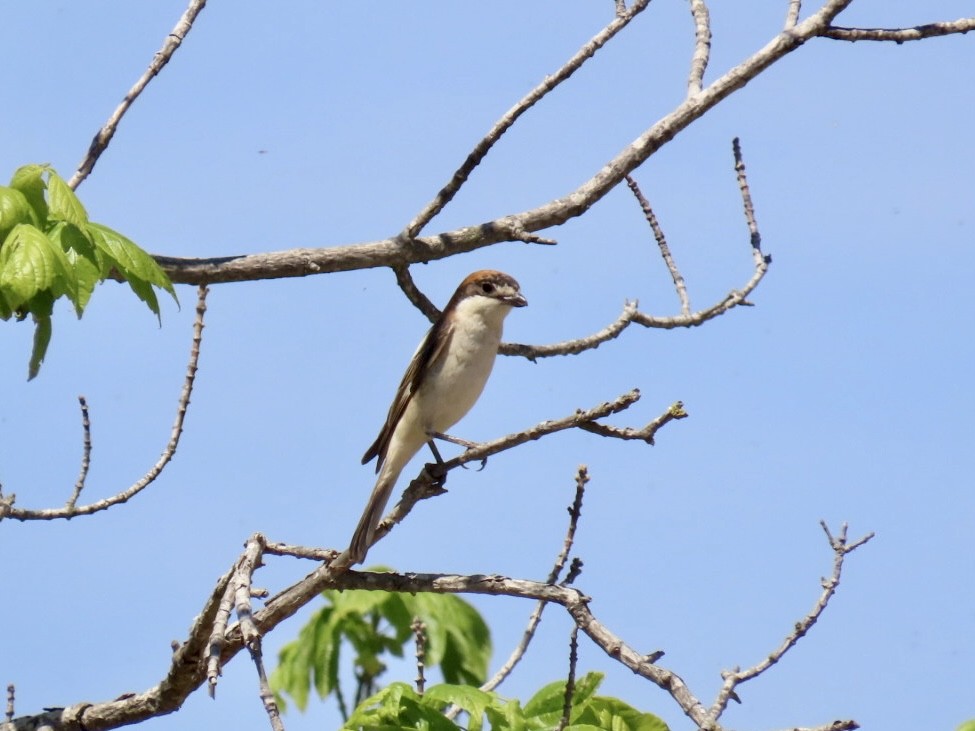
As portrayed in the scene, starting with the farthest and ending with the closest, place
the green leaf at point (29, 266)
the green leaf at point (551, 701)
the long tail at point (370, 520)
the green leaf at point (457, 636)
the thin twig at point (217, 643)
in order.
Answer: the green leaf at point (457, 636) → the long tail at point (370, 520) → the green leaf at point (551, 701) → the green leaf at point (29, 266) → the thin twig at point (217, 643)

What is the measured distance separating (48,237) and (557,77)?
2.70m

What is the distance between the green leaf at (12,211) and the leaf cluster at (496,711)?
2.05 m

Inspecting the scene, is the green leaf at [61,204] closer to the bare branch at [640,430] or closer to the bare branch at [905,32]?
the bare branch at [640,430]

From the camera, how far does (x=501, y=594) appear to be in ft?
16.7

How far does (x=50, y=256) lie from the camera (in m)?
4.11

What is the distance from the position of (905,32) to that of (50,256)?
4.06 metres

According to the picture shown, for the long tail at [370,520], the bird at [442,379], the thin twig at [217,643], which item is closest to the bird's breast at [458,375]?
the bird at [442,379]

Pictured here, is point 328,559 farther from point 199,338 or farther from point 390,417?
point 390,417

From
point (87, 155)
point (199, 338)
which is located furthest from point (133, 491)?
point (87, 155)

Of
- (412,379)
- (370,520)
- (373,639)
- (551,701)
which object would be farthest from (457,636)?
(551,701)

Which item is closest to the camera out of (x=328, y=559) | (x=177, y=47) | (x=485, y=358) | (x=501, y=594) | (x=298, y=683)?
(x=501, y=594)

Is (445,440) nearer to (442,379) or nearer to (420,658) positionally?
(442,379)

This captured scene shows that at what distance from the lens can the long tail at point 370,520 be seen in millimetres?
5488

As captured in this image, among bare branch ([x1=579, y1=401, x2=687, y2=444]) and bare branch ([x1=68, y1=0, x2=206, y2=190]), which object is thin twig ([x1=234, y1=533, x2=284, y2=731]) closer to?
bare branch ([x1=579, y1=401, x2=687, y2=444])
